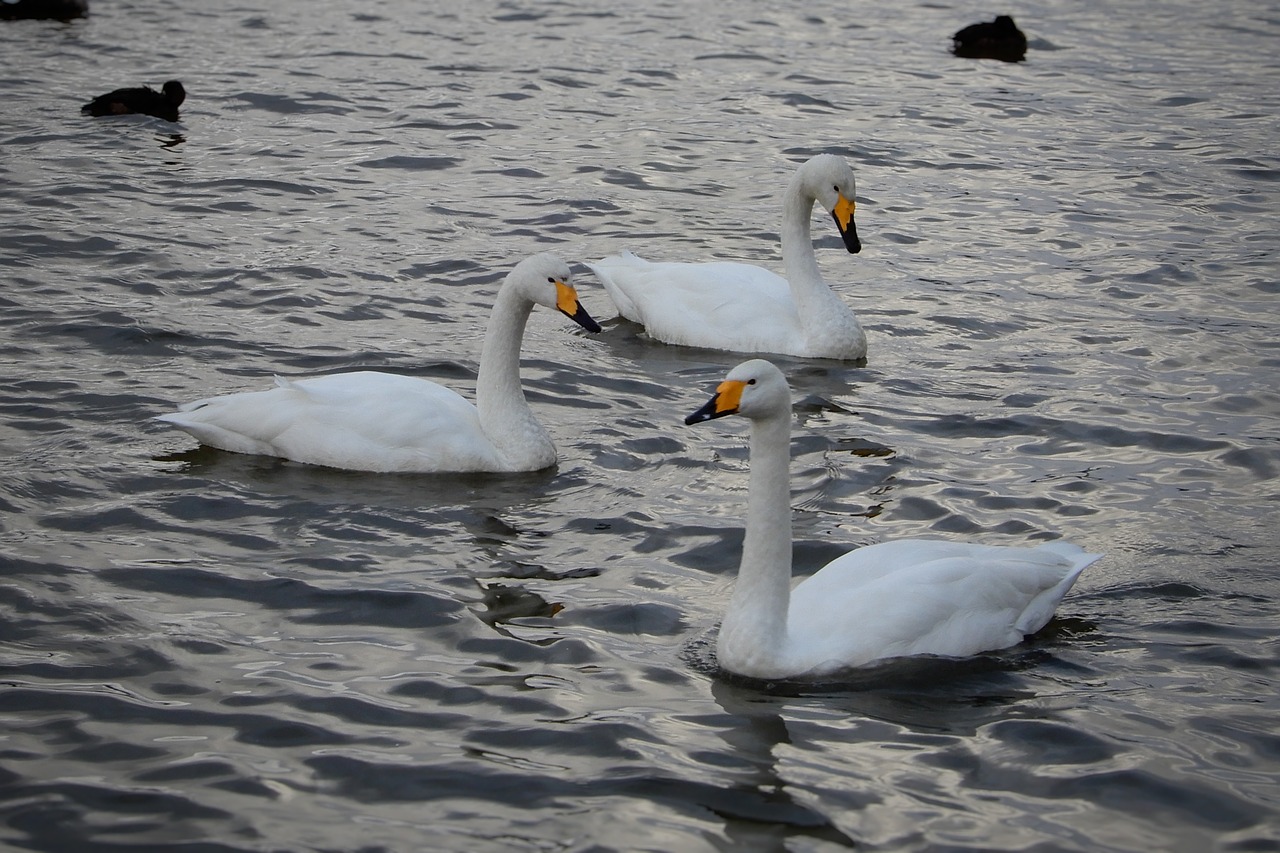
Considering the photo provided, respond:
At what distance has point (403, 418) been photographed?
28.5ft

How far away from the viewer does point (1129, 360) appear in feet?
35.8

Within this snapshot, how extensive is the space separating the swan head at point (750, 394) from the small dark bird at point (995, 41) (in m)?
15.2

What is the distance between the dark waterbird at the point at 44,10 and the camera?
2077 cm

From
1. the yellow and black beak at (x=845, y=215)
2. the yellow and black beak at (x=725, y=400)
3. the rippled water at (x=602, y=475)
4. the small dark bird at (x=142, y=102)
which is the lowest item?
the rippled water at (x=602, y=475)

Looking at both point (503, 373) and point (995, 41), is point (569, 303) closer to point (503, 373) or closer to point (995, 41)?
point (503, 373)

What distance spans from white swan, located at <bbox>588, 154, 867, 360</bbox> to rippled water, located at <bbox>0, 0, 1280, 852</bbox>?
25 cm

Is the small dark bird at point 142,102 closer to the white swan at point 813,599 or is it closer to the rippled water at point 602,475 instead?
Result: the rippled water at point 602,475

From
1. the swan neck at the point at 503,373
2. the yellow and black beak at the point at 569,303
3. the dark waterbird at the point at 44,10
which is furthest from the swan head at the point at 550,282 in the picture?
the dark waterbird at the point at 44,10

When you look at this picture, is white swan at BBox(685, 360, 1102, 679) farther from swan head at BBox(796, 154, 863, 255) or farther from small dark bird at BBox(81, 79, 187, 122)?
small dark bird at BBox(81, 79, 187, 122)

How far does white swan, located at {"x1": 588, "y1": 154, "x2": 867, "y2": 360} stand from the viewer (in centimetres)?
1130

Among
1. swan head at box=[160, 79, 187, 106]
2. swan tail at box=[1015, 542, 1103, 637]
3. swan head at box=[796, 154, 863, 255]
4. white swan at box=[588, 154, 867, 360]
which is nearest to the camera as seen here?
swan tail at box=[1015, 542, 1103, 637]

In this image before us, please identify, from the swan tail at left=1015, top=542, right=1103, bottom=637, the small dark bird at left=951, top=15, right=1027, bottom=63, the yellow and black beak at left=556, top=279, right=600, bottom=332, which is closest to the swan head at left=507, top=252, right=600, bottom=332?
the yellow and black beak at left=556, top=279, right=600, bottom=332

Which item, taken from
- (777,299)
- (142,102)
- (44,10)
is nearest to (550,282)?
(777,299)

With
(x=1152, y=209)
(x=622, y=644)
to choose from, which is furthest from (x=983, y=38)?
(x=622, y=644)
